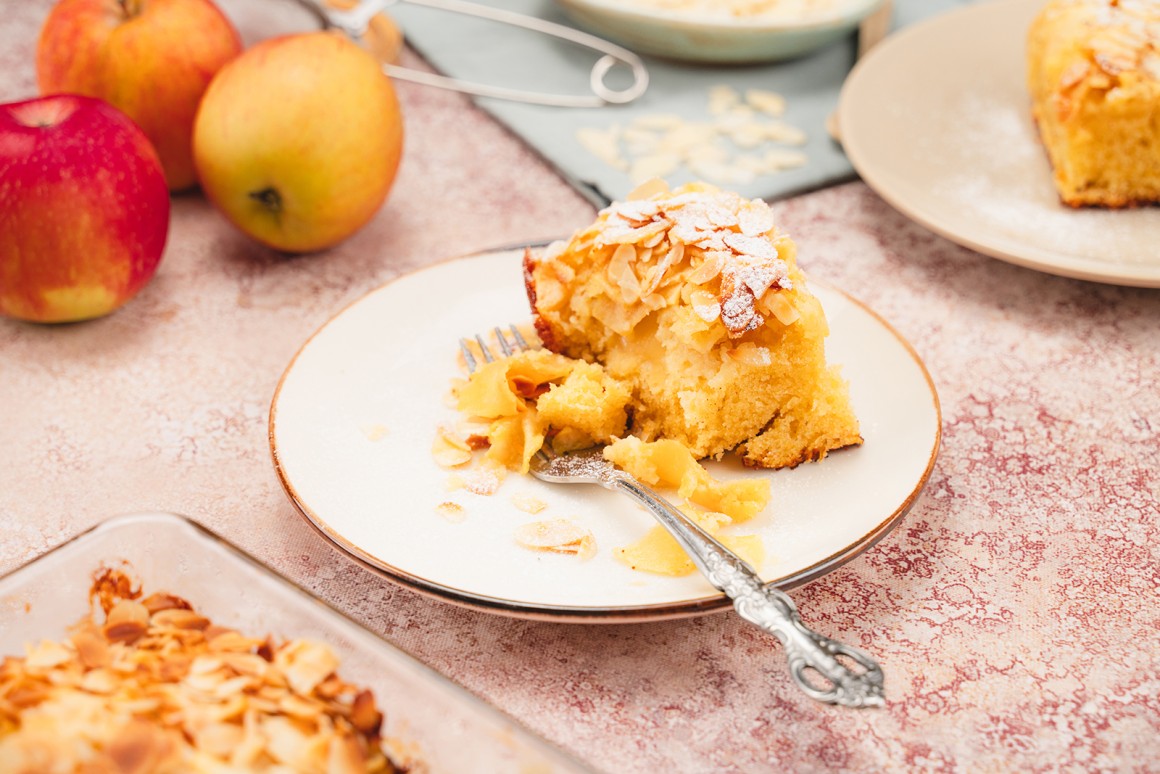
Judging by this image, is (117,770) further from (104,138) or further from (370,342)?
(104,138)

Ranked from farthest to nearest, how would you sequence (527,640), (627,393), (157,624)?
(627,393) < (527,640) < (157,624)

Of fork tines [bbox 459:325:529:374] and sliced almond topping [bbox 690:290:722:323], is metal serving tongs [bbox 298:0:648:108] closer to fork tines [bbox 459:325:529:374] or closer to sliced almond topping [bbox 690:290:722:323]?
fork tines [bbox 459:325:529:374]

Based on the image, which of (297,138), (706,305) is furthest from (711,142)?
(706,305)

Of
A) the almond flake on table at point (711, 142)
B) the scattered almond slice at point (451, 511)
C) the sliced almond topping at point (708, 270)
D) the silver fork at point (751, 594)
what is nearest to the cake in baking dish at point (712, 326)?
the sliced almond topping at point (708, 270)

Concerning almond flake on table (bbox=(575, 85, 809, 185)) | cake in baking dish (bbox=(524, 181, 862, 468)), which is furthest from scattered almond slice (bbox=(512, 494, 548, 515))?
almond flake on table (bbox=(575, 85, 809, 185))

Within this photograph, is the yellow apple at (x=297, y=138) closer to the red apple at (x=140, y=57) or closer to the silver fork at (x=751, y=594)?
the red apple at (x=140, y=57)

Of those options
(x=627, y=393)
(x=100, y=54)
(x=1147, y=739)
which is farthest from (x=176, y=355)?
(x=1147, y=739)
